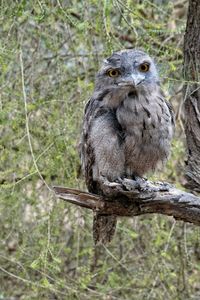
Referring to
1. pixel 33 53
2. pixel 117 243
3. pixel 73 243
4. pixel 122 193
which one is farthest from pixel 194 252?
pixel 122 193

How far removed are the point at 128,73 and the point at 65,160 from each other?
1200mm

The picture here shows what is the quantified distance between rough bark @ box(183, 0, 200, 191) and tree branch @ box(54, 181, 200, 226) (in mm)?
336

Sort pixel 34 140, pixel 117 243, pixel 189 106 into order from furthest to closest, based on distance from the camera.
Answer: pixel 117 243, pixel 34 140, pixel 189 106

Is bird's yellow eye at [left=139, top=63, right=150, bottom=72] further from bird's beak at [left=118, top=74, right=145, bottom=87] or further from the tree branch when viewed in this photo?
the tree branch

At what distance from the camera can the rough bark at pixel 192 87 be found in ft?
10.5

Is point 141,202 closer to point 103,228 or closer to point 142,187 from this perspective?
point 142,187

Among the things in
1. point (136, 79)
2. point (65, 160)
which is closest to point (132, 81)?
point (136, 79)

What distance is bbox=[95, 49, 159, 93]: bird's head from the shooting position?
2.84 m

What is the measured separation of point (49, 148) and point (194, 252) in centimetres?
162

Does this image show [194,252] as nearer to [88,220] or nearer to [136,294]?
[136,294]

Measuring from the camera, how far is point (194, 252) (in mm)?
4793

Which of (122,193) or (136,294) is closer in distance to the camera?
(122,193)

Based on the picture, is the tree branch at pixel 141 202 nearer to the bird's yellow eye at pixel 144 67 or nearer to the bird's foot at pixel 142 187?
the bird's foot at pixel 142 187

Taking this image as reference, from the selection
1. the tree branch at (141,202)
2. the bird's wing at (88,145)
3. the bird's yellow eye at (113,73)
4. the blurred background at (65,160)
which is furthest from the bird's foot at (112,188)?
the blurred background at (65,160)
